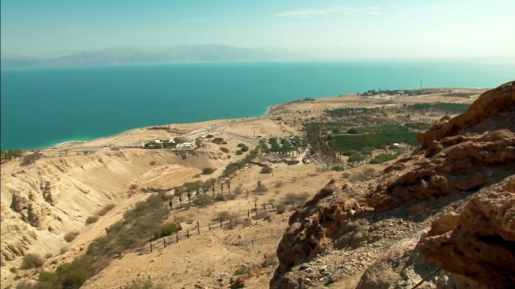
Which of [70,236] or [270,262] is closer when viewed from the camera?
[270,262]

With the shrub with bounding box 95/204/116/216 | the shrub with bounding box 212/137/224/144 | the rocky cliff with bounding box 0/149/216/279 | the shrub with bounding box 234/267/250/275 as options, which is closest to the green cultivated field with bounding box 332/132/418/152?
the shrub with bounding box 212/137/224/144

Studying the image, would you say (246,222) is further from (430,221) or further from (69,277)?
(430,221)

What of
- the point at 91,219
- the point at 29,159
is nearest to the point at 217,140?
the point at 29,159

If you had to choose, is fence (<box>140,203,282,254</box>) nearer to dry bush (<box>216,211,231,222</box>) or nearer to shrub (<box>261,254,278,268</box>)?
dry bush (<box>216,211,231,222</box>)

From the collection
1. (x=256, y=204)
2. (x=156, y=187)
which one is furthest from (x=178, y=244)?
(x=156, y=187)

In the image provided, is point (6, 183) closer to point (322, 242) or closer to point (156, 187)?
point (156, 187)

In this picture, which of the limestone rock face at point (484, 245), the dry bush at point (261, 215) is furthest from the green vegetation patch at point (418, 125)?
the limestone rock face at point (484, 245)

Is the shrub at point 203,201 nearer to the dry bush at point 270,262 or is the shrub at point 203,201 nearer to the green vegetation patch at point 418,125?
the dry bush at point 270,262

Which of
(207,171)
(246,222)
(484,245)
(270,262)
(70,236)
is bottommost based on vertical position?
(70,236)
